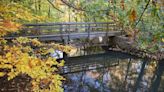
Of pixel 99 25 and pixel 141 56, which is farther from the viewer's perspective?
pixel 99 25

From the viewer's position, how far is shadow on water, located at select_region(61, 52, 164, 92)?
9.26 metres

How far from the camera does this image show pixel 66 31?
11.9 m

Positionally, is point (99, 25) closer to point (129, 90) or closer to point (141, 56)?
point (141, 56)

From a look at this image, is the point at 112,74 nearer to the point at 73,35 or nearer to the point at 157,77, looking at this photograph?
the point at 157,77

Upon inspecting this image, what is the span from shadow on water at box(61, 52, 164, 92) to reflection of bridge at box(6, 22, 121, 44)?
1246mm

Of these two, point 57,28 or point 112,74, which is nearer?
point 112,74

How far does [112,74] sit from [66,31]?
10.9 feet

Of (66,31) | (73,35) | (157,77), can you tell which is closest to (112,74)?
(157,77)

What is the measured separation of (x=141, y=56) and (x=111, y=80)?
3.75m

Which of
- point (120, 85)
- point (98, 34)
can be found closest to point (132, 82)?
point (120, 85)

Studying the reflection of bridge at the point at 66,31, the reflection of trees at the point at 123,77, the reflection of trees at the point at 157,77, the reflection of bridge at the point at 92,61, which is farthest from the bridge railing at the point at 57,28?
the reflection of trees at the point at 157,77

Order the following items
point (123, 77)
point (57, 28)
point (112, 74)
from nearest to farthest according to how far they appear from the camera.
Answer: point (123, 77) < point (112, 74) < point (57, 28)

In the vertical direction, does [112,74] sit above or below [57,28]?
below

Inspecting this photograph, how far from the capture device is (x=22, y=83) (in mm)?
5367
